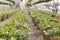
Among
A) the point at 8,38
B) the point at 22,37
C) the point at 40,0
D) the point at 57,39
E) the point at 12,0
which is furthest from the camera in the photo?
the point at 12,0

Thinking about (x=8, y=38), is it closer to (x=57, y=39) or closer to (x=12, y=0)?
(x=57, y=39)

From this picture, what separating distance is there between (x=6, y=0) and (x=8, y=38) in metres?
48.7

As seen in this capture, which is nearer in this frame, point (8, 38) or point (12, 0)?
point (8, 38)

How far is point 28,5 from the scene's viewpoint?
57219 millimetres

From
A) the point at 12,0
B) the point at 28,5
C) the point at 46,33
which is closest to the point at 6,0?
the point at 12,0

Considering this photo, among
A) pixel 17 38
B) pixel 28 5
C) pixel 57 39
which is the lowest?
pixel 28 5

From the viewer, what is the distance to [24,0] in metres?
56.4

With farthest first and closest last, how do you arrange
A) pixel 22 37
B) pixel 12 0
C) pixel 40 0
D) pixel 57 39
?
pixel 12 0
pixel 40 0
pixel 57 39
pixel 22 37

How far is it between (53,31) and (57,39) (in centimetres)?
43

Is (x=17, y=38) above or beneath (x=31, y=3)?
above

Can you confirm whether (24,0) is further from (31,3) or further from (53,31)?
(53,31)

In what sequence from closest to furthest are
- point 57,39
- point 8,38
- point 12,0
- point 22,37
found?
point 8,38 < point 22,37 < point 57,39 < point 12,0

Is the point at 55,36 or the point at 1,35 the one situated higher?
the point at 1,35

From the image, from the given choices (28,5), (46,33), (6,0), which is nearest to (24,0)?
(28,5)
